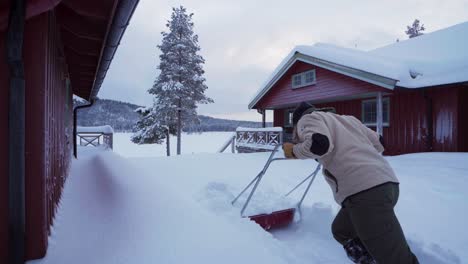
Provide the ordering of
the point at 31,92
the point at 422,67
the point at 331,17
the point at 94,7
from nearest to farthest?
1. the point at 31,92
2. the point at 94,7
3. the point at 422,67
4. the point at 331,17

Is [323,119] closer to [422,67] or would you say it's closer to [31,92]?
[31,92]

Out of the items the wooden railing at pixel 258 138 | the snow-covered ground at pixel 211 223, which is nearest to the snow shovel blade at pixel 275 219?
the snow-covered ground at pixel 211 223

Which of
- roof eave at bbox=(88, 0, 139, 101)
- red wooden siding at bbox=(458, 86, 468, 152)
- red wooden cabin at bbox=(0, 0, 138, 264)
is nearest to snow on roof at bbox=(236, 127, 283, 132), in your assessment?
red wooden siding at bbox=(458, 86, 468, 152)

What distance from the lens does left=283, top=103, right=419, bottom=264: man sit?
6.57 feet

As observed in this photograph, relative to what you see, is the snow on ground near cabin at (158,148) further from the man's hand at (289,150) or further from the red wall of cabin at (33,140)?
the red wall of cabin at (33,140)

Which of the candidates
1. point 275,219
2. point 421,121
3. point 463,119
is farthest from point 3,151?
point 463,119

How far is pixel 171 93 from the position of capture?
21.3 metres

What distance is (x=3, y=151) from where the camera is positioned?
1.98m

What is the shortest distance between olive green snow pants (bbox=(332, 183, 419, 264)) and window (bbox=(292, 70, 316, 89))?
11.6m

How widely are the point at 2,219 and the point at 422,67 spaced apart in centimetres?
1271

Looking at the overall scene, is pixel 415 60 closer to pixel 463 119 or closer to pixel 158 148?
pixel 463 119

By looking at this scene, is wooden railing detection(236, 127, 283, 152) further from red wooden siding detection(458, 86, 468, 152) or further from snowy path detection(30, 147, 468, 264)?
snowy path detection(30, 147, 468, 264)

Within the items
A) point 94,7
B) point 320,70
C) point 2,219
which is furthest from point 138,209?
point 320,70

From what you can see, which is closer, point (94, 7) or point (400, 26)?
point (94, 7)
